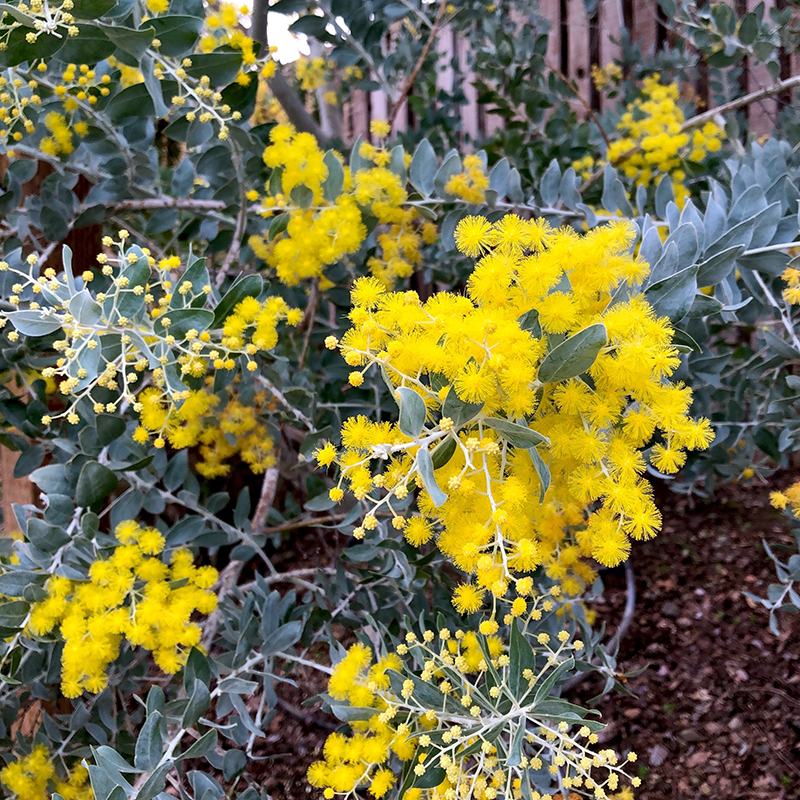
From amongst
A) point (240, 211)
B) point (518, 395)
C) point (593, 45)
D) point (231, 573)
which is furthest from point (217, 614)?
point (593, 45)

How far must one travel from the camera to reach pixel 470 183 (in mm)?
1390

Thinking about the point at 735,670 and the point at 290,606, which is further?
the point at 735,670

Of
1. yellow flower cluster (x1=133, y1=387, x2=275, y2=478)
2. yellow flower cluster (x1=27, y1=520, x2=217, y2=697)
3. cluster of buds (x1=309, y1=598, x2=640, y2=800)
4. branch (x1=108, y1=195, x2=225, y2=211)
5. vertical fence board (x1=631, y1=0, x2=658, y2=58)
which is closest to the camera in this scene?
cluster of buds (x1=309, y1=598, x2=640, y2=800)

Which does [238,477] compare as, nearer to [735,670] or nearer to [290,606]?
[290,606]

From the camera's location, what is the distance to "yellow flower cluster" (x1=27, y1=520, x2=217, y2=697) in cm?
100

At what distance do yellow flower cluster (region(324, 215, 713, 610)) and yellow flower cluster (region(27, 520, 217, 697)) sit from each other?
464 mm

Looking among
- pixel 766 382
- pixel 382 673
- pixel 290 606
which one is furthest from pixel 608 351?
pixel 766 382

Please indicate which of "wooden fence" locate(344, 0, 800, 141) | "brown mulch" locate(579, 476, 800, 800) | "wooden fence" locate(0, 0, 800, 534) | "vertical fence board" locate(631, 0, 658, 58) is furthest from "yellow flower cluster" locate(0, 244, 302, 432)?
"vertical fence board" locate(631, 0, 658, 58)

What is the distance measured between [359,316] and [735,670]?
64.4 inches

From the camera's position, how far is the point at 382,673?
39.3 inches

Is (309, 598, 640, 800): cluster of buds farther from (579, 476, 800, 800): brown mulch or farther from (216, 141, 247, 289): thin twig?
(216, 141, 247, 289): thin twig

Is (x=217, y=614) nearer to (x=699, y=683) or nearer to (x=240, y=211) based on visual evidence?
(x=240, y=211)

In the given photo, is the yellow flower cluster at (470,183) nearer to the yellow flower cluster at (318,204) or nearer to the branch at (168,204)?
the yellow flower cluster at (318,204)

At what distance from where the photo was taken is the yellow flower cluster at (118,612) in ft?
3.28
